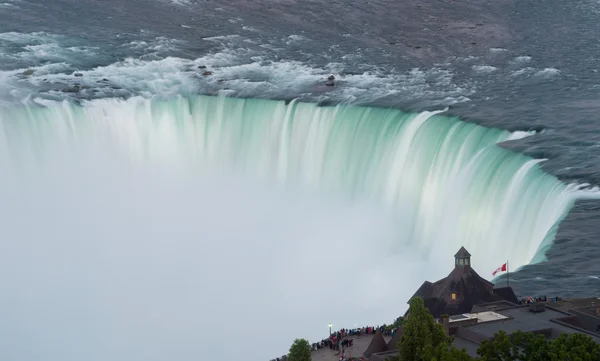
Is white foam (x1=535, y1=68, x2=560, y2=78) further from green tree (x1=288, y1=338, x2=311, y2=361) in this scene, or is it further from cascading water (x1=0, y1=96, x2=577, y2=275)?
green tree (x1=288, y1=338, x2=311, y2=361)

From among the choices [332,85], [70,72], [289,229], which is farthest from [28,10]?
[289,229]

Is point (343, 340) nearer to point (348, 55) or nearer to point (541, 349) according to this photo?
point (541, 349)

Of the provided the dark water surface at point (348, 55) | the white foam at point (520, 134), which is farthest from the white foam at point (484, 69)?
the white foam at point (520, 134)

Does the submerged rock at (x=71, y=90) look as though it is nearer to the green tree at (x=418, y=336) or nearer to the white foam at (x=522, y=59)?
the white foam at (x=522, y=59)

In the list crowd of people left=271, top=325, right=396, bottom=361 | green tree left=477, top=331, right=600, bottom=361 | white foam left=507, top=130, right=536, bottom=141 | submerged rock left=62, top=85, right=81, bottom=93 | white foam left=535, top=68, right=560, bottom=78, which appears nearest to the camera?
green tree left=477, top=331, right=600, bottom=361

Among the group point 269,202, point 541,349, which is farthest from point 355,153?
point 541,349

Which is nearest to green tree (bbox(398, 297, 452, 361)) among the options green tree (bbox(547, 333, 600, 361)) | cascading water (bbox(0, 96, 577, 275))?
green tree (bbox(547, 333, 600, 361))
